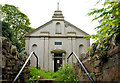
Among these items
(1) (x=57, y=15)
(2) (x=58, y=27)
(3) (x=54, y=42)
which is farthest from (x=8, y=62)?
(1) (x=57, y=15)

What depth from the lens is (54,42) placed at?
16.0 meters

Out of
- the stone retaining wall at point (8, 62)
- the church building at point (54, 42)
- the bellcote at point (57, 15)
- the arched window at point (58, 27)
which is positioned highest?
the bellcote at point (57, 15)

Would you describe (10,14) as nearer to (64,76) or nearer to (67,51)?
(67,51)

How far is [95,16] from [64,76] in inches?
125

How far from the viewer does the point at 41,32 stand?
1612 cm

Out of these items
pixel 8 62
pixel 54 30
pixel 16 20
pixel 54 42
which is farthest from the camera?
pixel 16 20

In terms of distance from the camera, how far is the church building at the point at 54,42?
1535 cm

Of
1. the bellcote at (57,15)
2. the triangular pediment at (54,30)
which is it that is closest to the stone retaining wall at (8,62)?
the triangular pediment at (54,30)

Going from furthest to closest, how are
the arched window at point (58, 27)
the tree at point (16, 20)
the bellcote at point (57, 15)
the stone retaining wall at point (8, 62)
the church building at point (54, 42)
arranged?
the tree at point (16, 20) < the bellcote at point (57, 15) < the arched window at point (58, 27) < the church building at point (54, 42) < the stone retaining wall at point (8, 62)

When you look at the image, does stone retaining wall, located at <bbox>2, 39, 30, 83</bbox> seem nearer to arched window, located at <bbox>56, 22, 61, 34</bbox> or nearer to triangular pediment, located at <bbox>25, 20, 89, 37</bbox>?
triangular pediment, located at <bbox>25, 20, 89, 37</bbox>

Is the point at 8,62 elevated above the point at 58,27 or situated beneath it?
situated beneath

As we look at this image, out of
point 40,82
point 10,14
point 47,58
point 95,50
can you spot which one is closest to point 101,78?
point 95,50

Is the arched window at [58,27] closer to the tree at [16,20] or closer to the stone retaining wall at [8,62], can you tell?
the tree at [16,20]

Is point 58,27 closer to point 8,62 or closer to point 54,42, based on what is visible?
point 54,42
